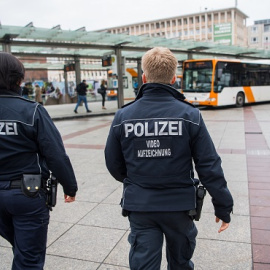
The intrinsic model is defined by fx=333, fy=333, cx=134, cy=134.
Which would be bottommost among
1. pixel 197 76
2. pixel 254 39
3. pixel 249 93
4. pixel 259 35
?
pixel 249 93

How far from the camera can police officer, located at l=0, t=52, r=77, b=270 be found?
6.72 ft

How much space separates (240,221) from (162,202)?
2.18m

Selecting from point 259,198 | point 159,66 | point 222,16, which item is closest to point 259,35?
point 222,16

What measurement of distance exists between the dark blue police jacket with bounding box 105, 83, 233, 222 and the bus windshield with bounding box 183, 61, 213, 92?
54.5 ft

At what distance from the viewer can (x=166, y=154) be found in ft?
6.16

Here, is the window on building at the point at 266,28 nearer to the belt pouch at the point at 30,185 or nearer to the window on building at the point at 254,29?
the window on building at the point at 254,29

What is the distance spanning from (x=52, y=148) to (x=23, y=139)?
0.61 ft

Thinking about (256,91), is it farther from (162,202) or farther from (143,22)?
(143,22)

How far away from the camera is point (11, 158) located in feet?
6.86

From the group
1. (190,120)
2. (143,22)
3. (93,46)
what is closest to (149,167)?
(190,120)

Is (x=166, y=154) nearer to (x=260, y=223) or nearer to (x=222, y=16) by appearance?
(x=260, y=223)

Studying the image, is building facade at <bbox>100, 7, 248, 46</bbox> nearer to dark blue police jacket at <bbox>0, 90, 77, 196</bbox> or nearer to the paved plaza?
the paved plaza

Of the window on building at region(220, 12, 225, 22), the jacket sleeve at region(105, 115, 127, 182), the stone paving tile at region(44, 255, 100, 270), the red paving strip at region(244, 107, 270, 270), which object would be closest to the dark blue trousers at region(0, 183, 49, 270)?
the jacket sleeve at region(105, 115, 127, 182)

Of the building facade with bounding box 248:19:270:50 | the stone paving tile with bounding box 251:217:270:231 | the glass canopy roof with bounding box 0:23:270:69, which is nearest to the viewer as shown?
the stone paving tile with bounding box 251:217:270:231
